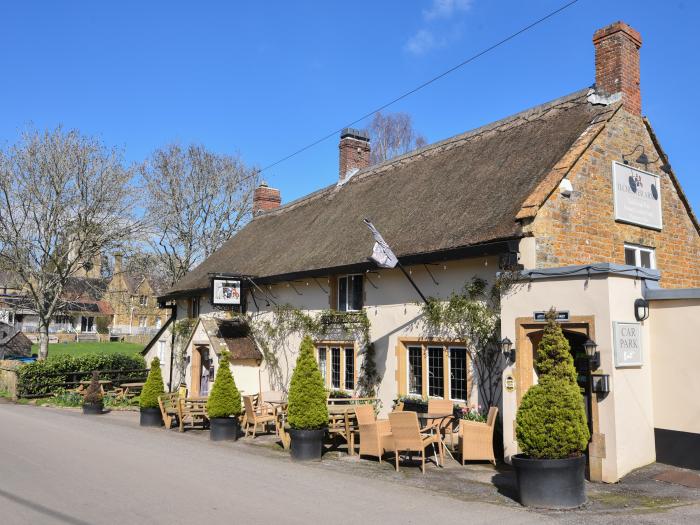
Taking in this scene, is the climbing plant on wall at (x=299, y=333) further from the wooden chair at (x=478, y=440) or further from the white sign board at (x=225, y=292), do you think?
the wooden chair at (x=478, y=440)

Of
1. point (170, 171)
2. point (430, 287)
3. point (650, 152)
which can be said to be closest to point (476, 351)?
point (430, 287)

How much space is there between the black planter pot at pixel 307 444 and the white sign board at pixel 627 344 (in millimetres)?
5391

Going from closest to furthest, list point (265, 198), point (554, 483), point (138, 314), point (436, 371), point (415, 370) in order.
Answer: point (554, 483) → point (436, 371) → point (415, 370) → point (265, 198) → point (138, 314)

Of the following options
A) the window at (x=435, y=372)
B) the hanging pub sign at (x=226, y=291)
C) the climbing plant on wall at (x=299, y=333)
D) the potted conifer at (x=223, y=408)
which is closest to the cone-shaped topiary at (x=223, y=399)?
the potted conifer at (x=223, y=408)

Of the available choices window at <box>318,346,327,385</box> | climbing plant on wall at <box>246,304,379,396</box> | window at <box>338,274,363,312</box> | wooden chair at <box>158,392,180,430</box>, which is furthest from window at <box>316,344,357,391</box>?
wooden chair at <box>158,392,180,430</box>

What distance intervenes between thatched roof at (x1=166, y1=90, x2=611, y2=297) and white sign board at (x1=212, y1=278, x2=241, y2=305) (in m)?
0.79

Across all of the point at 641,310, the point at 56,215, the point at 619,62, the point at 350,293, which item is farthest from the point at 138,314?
the point at 641,310

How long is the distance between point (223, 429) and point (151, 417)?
3.62 metres

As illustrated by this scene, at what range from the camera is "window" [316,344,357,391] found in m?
15.1

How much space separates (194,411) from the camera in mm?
15266

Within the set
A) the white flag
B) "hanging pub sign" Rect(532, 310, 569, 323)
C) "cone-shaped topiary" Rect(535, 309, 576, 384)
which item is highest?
the white flag

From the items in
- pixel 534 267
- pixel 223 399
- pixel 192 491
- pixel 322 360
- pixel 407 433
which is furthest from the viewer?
pixel 322 360

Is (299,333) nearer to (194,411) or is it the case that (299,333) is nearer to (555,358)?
(194,411)

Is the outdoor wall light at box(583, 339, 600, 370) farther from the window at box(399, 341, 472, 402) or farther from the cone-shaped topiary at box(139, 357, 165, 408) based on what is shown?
the cone-shaped topiary at box(139, 357, 165, 408)
